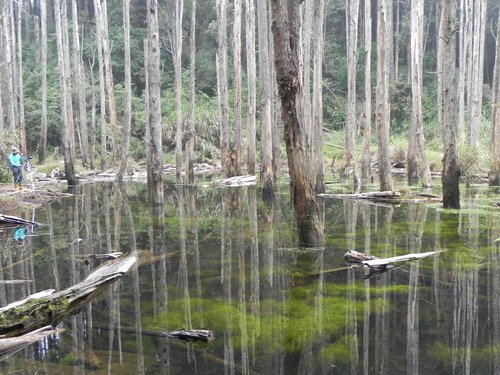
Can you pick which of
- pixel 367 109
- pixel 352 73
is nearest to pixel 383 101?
pixel 367 109

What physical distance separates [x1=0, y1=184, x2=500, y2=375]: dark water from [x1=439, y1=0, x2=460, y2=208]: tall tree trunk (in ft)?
2.25

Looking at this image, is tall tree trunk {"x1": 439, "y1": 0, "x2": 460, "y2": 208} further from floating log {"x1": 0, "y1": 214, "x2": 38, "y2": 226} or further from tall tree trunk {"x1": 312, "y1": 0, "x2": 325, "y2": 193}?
floating log {"x1": 0, "y1": 214, "x2": 38, "y2": 226}

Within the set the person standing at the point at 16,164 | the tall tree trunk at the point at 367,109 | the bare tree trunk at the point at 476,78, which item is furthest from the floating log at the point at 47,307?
the bare tree trunk at the point at 476,78

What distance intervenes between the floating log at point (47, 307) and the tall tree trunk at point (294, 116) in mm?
3191

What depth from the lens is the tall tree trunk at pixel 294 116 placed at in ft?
24.3

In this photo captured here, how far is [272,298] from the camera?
5.49 meters

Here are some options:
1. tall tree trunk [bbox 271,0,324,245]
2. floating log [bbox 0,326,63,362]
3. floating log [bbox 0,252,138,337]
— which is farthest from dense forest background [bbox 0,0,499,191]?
floating log [bbox 0,326,63,362]

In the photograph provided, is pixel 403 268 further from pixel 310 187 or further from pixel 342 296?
pixel 310 187

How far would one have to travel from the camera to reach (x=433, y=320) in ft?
15.4

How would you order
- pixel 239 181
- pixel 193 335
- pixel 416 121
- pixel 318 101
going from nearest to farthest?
pixel 193 335 < pixel 318 101 < pixel 416 121 < pixel 239 181

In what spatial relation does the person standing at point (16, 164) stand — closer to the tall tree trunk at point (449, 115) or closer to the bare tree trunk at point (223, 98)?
the bare tree trunk at point (223, 98)

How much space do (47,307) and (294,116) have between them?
4453 mm

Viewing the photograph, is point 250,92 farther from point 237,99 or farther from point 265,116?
point 265,116

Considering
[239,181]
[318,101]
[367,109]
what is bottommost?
[239,181]
